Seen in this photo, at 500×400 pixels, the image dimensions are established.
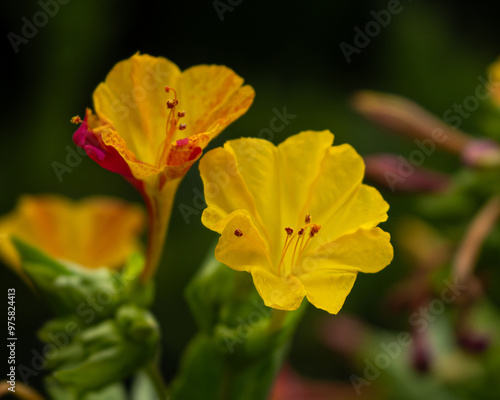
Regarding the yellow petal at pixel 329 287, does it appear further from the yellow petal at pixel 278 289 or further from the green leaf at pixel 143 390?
the green leaf at pixel 143 390

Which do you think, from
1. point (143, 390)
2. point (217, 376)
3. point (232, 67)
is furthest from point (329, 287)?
point (232, 67)

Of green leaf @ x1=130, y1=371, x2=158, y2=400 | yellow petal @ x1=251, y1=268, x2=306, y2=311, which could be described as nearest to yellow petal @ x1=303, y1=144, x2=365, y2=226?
yellow petal @ x1=251, y1=268, x2=306, y2=311

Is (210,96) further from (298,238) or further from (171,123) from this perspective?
(298,238)

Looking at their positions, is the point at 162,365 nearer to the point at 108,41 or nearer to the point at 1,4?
the point at 108,41

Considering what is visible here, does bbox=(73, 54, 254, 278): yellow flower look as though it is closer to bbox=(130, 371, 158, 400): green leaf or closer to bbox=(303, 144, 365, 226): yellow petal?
bbox=(303, 144, 365, 226): yellow petal

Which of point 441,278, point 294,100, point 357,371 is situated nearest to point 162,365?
point 357,371

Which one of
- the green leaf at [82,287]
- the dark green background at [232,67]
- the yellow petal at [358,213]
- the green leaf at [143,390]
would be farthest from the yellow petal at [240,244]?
the dark green background at [232,67]
